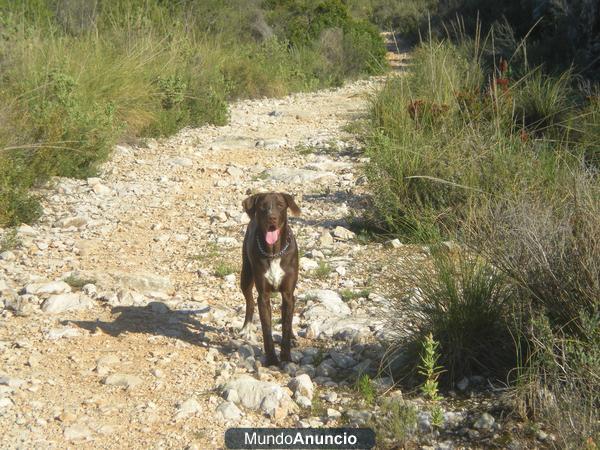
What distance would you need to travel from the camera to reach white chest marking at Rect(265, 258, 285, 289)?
4.56m

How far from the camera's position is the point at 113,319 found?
16.9 feet

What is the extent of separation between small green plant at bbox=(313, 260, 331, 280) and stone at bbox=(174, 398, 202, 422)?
7.35 ft

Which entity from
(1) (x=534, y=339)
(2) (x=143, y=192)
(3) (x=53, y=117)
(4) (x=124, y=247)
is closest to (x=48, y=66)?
(3) (x=53, y=117)

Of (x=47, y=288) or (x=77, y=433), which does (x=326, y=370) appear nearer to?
(x=77, y=433)

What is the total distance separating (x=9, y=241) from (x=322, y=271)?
253 cm

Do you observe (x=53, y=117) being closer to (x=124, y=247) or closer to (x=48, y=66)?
(x=48, y=66)

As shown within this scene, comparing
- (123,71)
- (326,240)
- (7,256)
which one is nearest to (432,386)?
(326,240)

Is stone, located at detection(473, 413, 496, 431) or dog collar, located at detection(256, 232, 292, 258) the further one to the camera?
dog collar, located at detection(256, 232, 292, 258)

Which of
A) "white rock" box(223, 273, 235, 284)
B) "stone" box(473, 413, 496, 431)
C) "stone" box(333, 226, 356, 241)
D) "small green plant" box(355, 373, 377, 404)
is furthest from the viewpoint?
"stone" box(333, 226, 356, 241)

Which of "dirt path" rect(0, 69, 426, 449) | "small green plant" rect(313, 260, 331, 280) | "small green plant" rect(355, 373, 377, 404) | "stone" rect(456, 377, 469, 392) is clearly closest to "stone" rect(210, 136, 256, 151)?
"dirt path" rect(0, 69, 426, 449)

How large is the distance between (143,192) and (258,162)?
1966mm

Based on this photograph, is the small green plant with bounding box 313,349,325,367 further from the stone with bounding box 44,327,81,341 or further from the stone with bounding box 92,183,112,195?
the stone with bounding box 92,183,112,195

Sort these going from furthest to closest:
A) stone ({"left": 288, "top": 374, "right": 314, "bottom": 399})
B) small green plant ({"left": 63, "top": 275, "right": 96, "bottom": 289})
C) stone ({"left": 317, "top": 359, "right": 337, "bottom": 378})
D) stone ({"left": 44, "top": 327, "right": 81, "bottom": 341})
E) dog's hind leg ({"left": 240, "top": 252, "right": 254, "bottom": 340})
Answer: small green plant ({"left": 63, "top": 275, "right": 96, "bottom": 289}) < dog's hind leg ({"left": 240, "top": 252, "right": 254, "bottom": 340}) < stone ({"left": 44, "top": 327, "right": 81, "bottom": 341}) < stone ({"left": 317, "top": 359, "right": 337, "bottom": 378}) < stone ({"left": 288, "top": 374, "right": 314, "bottom": 399})

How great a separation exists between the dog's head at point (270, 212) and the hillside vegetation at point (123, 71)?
3.02 metres
